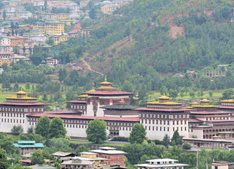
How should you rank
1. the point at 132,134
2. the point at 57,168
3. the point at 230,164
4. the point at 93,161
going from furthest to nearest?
the point at 132,134, the point at 230,164, the point at 93,161, the point at 57,168

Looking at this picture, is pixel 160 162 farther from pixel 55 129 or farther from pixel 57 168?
pixel 55 129

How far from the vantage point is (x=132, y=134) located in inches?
7244

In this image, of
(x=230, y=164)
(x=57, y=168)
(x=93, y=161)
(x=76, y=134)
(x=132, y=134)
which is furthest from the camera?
(x=76, y=134)

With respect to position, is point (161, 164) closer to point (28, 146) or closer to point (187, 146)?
point (187, 146)

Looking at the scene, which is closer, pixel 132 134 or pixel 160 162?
pixel 160 162

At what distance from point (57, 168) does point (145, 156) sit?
32.0m

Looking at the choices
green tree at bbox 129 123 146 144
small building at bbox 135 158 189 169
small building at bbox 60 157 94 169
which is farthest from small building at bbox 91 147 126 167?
green tree at bbox 129 123 146 144

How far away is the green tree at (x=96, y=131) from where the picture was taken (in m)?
187

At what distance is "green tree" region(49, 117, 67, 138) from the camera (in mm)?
190375

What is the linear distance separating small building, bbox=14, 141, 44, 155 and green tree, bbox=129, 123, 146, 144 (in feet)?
52.4

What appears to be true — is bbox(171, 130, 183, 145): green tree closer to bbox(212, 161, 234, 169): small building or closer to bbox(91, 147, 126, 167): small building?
A: bbox(91, 147, 126, 167): small building

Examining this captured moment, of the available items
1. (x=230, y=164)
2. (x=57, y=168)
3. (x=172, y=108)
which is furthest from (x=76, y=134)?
(x=57, y=168)

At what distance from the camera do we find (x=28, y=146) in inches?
6949

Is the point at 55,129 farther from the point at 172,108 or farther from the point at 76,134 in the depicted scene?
the point at 172,108
